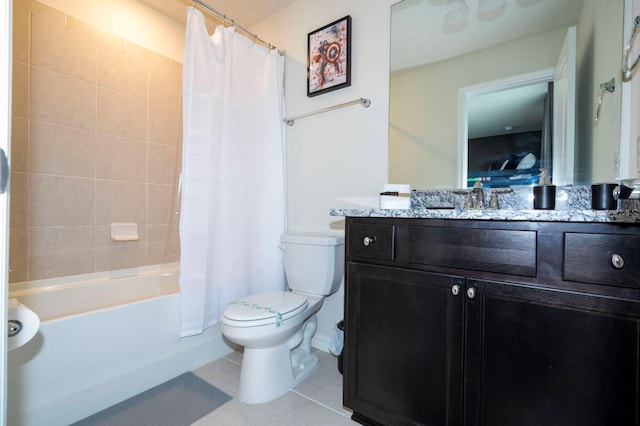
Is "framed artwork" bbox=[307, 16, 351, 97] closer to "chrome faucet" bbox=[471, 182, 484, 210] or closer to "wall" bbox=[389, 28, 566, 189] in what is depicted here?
"wall" bbox=[389, 28, 566, 189]

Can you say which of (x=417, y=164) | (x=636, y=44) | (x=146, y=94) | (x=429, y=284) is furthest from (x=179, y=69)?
(x=636, y=44)

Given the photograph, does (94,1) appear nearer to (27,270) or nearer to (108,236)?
(108,236)

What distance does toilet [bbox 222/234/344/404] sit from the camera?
1.45m

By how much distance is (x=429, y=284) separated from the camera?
1085 millimetres

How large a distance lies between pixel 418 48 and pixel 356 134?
23.0 inches

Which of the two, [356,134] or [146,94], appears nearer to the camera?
[356,134]

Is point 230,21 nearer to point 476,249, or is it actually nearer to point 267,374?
point 476,249

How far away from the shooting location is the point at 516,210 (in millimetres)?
918

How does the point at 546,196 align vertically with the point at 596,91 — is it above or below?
below

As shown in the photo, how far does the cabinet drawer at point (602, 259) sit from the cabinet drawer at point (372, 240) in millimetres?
535

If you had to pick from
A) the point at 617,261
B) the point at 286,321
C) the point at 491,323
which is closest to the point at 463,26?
the point at 617,261

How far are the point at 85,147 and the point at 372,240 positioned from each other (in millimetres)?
1928

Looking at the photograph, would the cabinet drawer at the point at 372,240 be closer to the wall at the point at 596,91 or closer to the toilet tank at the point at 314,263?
the toilet tank at the point at 314,263

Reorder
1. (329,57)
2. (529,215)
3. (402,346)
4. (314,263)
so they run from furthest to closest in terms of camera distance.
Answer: (329,57)
(314,263)
(402,346)
(529,215)
